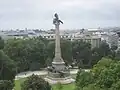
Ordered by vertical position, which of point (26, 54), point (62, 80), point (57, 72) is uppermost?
point (26, 54)

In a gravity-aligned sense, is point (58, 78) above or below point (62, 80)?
above

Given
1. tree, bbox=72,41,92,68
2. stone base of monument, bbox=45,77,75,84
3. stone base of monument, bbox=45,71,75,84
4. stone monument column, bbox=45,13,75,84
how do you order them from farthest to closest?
tree, bbox=72,41,92,68 → stone monument column, bbox=45,13,75,84 → stone base of monument, bbox=45,71,75,84 → stone base of monument, bbox=45,77,75,84

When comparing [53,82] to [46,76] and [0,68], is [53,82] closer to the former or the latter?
[46,76]

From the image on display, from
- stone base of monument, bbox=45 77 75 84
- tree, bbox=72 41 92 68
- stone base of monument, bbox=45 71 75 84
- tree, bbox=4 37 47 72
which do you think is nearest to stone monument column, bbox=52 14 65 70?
stone base of monument, bbox=45 71 75 84

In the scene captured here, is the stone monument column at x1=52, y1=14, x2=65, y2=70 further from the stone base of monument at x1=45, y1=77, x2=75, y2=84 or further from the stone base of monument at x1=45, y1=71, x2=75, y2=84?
the stone base of monument at x1=45, y1=77, x2=75, y2=84

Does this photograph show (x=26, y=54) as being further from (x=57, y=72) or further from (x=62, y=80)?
(x=62, y=80)

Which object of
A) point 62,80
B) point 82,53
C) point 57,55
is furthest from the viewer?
point 82,53

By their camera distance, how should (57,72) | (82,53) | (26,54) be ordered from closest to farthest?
1. (57,72)
2. (26,54)
3. (82,53)

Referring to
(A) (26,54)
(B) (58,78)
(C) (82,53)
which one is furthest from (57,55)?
(C) (82,53)

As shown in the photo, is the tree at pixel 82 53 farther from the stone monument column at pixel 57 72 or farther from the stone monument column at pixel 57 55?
the stone monument column at pixel 57 72

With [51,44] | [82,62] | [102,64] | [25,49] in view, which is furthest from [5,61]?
[82,62]

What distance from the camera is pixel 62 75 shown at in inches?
2071

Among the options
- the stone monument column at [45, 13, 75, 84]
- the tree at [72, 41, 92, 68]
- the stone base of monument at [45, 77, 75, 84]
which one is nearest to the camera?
the stone base of monument at [45, 77, 75, 84]

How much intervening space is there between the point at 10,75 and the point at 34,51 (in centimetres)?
2135
